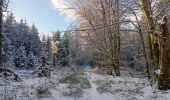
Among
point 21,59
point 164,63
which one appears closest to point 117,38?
point 164,63

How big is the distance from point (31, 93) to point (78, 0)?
17184 millimetres

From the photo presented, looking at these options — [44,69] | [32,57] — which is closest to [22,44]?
[32,57]

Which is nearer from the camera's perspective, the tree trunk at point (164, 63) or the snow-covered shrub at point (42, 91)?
the snow-covered shrub at point (42, 91)

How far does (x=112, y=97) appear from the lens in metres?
13.8

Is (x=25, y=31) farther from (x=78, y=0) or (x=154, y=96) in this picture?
(x=154, y=96)

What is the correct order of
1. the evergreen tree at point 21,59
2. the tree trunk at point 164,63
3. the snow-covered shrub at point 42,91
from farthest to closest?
the evergreen tree at point 21,59 → the tree trunk at point 164,63 → the snow-covered shrub at point 42,91

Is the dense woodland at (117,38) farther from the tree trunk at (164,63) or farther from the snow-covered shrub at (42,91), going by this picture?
the snow-covered shrub at (42,91)

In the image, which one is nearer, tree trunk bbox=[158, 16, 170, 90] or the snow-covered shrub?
the snow-covered shrub

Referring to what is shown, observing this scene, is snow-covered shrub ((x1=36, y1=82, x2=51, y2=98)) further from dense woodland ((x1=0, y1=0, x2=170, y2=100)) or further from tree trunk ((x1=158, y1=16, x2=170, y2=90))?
tree trunk ((x1=158, y1=16, x2=170, y2=90))

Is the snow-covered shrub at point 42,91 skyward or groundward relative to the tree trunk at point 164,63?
groundward

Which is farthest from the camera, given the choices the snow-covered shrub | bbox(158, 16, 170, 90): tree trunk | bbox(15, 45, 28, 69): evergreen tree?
bbox(15, 45, 28, 69): evergreen tree

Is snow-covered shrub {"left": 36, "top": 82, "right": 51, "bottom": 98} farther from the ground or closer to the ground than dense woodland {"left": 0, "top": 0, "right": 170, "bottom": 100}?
closer to the ground

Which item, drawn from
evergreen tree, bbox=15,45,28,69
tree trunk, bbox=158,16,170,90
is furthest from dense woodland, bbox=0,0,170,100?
evergreen tree, bbox=15,45,28,69

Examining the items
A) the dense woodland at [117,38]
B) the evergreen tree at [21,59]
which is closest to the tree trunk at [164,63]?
the dense woodland at [117,38]
